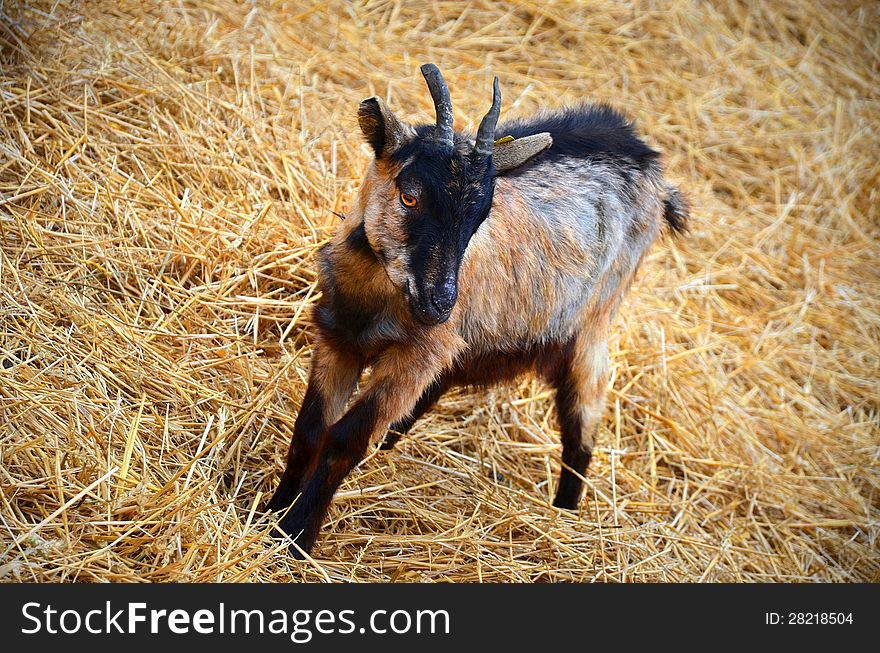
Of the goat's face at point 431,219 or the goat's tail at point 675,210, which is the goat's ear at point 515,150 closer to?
the goat's face at point 431,219

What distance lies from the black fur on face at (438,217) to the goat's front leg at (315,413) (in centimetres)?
67

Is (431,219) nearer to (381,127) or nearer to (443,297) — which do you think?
(443,297)

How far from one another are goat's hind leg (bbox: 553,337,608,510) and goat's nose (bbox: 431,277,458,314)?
139cm

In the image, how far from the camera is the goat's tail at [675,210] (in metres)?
5.04

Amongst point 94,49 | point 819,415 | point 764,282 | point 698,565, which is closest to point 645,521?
point 698,565

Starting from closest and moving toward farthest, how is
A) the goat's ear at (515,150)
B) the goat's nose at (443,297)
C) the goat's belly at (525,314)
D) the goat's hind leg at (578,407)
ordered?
the goat's nose at (443,297), the goat's ear at (515,150), the goat's belly at (525,314), the goat's hind leg at (578,407)

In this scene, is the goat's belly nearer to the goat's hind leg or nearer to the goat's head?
the goat's hind leg

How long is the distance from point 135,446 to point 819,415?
4.13 metres

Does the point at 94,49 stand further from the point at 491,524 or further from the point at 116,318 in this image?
the point at 491,524

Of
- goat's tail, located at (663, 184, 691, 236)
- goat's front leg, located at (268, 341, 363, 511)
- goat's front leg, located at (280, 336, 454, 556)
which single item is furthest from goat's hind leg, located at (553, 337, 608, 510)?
goat's front leg, located at (268, 341, 363, 511)

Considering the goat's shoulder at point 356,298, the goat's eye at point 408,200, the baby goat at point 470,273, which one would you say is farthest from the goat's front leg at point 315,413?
the goat's eye at point 408,200

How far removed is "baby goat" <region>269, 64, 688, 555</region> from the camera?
3.67 m

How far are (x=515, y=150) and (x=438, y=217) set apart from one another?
499 mm

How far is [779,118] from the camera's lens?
803 cm
